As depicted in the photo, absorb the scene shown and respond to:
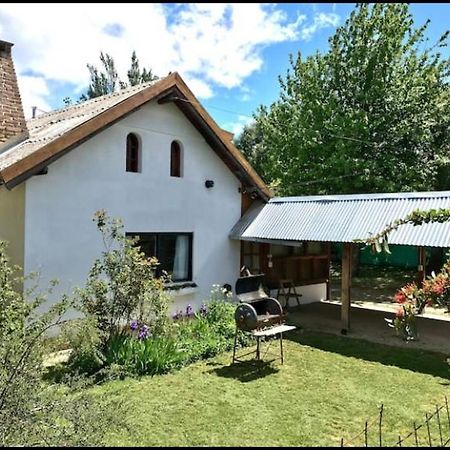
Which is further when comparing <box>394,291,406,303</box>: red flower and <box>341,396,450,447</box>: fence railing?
<box>341,396,450,447</box>: fence railing

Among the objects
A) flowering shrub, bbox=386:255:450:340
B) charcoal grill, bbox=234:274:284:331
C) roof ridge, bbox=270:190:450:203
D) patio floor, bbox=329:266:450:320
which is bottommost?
patio floor, bbox=329:266:450:320

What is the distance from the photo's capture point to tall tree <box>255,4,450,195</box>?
20.4m

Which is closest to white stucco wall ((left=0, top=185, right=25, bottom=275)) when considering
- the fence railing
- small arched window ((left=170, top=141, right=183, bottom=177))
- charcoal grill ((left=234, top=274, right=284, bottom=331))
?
small arched window ((left=170, top=141, right=183, bottom=177))

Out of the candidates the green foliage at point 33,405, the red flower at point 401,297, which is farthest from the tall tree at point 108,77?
the red flower at point 401,297

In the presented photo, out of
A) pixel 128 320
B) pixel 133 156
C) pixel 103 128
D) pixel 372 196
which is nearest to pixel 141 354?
pixel 128 320

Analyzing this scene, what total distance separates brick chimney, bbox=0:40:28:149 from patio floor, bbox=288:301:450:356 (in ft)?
32.1

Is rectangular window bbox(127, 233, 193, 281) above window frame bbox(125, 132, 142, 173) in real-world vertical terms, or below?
below

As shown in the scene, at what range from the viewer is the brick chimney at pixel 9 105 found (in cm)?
1210

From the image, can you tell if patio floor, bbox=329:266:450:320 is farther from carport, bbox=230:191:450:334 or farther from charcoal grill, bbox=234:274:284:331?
charcoal grill, bbox=234:274:284:331

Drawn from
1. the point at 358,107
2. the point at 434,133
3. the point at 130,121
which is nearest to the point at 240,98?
the point at 358,107

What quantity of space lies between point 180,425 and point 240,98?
2273 cm

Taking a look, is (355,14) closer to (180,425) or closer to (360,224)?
(360,224)

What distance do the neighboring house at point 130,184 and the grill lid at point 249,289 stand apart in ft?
8.49

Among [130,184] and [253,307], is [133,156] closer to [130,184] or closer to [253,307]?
[130,184]
